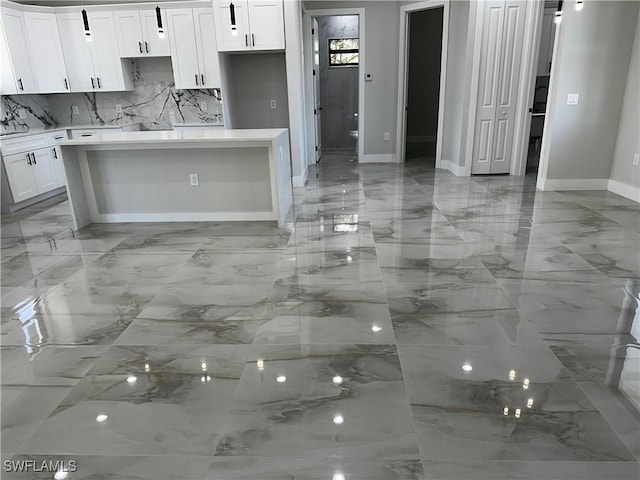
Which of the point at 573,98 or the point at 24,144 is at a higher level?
the point at 573,98

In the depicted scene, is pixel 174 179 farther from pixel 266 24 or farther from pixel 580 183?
pixel 580 183

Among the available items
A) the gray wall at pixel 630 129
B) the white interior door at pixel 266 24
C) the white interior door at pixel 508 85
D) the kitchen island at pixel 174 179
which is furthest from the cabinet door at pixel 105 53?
the gray wall at pixel 630 129

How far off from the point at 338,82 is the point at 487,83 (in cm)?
451

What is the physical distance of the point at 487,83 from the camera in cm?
616

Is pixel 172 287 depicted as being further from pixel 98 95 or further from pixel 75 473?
pixel 98 95

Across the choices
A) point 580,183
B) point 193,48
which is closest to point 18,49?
point 193,48

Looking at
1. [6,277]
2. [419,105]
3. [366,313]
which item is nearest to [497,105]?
[419,105]

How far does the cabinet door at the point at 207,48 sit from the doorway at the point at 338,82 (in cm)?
350

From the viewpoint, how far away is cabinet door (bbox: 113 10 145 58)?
20.2 ft

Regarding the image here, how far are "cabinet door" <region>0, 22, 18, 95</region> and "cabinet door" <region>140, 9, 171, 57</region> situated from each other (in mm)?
1739

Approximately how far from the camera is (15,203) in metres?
5.29

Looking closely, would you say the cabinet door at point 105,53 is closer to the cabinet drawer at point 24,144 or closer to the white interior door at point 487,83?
the cabinet drawer at point 24,144

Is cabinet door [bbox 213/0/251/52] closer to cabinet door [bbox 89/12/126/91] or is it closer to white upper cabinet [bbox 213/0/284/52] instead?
white upper cabinet [bbox 213/0/284/52]

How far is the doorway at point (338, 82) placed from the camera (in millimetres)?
9719
